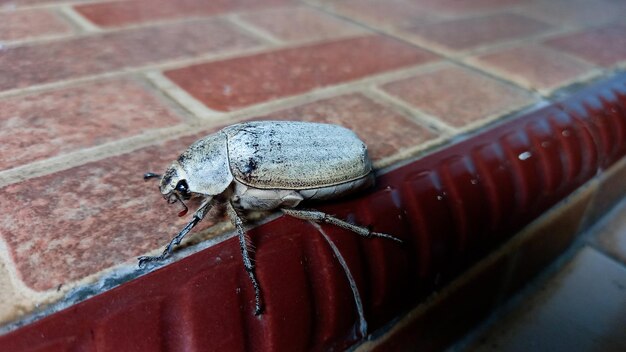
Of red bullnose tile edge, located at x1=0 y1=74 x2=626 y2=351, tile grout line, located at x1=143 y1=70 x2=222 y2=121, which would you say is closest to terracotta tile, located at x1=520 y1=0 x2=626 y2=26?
red bullnose tile edge, located at x1=0 y1=74 x2=626 y2=351

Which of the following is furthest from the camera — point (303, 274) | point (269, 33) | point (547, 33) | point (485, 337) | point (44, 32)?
point (547, 33)

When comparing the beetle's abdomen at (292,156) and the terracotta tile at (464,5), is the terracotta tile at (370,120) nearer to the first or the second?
the beetle's abdomen at (292,156)

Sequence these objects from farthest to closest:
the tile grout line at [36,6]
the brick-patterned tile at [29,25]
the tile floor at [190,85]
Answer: the tile grout line at [36,6]
the brick-patterned tile at [29,25]
the tile floor at [190,85]

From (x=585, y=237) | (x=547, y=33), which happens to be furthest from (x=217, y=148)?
(x=547, y=33)

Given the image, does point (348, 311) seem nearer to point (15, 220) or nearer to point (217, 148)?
point (217, 148)

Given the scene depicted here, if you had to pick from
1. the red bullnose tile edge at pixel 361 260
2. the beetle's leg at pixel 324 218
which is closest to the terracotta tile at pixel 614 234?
the red bullnose tile edge at pixel 361 260

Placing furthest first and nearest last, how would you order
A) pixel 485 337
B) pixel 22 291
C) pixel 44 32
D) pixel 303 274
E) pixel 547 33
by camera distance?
pixel 547 33 → pixel 44 32 → pixel 485 337 → pixel 303 274 → pixel 22 291

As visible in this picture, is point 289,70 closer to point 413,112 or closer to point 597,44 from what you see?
point 413,112
